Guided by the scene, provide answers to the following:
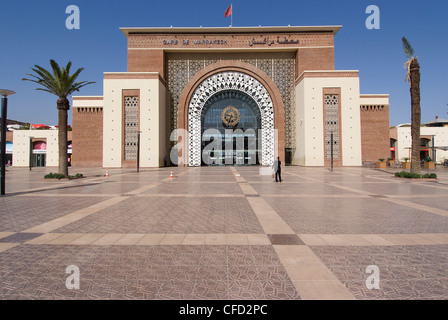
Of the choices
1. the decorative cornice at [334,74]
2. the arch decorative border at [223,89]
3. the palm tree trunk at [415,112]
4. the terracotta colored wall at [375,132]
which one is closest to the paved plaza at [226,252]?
the palm tree trunk at [415,112]

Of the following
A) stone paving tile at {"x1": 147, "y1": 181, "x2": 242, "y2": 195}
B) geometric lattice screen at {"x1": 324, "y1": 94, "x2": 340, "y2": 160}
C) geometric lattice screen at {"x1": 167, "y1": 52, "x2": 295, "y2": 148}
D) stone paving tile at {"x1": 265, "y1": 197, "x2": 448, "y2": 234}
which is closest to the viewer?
stone paving tile at {"x1": 265, "y1": 197, "x2": 448, "y2": 234}

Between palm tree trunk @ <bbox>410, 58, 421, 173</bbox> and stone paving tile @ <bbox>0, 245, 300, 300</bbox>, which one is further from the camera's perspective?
palm tree trunk @ <bbox>410, 58, 421, 173</bbox>

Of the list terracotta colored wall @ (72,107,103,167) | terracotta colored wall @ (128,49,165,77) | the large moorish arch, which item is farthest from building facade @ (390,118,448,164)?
terracotta colored wall @ (72,107,103,167)

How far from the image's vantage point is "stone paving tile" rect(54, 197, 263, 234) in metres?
5.31

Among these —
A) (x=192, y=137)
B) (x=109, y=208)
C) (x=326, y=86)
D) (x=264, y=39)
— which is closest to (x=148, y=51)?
(x=192, y=137)

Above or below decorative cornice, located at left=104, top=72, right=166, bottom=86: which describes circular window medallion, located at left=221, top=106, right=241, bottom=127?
below

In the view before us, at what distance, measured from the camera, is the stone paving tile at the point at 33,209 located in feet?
19.0

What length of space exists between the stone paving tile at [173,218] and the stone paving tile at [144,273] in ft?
3.44

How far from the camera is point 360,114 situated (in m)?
34.0

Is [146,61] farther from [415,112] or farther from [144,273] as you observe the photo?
[144,273]

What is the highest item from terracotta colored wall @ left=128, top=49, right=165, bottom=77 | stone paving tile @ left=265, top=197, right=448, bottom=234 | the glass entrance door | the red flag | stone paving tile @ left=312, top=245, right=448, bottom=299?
the red flag

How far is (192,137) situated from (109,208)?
28573 millimetres

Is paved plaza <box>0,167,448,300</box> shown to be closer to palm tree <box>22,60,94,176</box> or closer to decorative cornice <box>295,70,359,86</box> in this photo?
palm tree <box>22,60,94,176</box>

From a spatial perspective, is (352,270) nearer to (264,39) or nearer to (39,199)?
(39,199)
